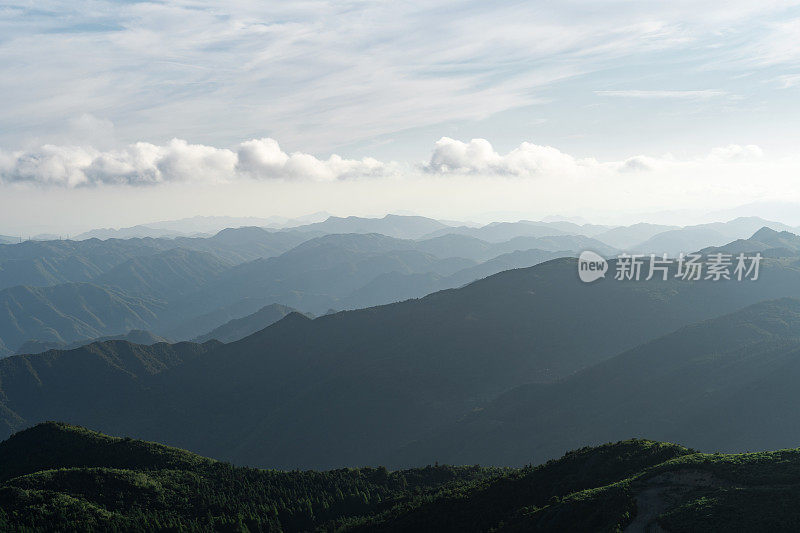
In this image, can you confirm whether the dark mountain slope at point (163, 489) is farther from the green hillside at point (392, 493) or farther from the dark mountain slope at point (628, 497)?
the dark mountain slope at point (628, 497)

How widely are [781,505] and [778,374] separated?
141119 millimetres

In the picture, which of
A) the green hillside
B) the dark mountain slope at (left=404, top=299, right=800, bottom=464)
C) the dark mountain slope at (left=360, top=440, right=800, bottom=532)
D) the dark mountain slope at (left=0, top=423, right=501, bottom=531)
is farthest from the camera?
the dark mountain slope at (left=404, top=299, right=800, bottom=464)

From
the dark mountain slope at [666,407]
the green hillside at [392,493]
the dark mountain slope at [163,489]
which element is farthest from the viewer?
the dark mountain slope at [666,407]

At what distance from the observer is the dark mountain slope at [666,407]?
145 m

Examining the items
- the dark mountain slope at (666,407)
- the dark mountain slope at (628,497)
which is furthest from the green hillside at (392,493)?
the dark mountain slope at (666,407)

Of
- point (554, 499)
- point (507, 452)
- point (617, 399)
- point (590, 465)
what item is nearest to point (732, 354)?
point (617, 399)

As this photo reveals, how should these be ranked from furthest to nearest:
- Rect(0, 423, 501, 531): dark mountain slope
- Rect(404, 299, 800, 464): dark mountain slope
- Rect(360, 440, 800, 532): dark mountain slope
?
Rect(404, 299, 800, 464): dark mountain slope
Rect(0, 423, 501, 531): dark mountain slope
Rect(360, 440, 800, 532): dark mountain slope

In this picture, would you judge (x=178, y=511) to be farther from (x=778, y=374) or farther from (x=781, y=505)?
(x=778, y=374)

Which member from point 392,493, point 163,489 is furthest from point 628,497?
point 163,489

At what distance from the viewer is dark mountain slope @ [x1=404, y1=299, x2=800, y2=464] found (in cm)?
14488

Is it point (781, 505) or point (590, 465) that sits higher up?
point (781, 505)

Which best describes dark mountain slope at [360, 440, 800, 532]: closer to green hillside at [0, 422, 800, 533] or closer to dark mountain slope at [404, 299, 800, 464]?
green hillside at [0, 422, 800, 533]

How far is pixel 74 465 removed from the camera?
3868 inches

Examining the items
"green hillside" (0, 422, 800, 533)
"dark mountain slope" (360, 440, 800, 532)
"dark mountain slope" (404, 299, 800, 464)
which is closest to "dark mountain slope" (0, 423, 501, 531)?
"green hillside" (0, 422, 800, 533)
